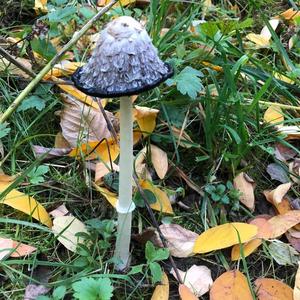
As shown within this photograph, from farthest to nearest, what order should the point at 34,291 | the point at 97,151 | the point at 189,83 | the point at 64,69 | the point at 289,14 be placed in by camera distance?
1. the point at 289,14
2. the point at 64,69
3. the point at 97,151
4. the point at 189,83
5. the point at 34,291

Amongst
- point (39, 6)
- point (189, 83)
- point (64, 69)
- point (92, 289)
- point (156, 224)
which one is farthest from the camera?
point (39, 6)

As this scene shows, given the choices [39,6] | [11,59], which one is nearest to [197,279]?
[11,59]

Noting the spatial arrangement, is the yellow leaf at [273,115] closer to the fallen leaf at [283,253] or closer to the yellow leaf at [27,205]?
the fallen leaf at [283,253]

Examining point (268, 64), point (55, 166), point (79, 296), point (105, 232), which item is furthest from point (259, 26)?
point (79, 296)

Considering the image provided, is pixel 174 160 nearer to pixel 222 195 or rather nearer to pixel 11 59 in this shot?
pixel 222 195

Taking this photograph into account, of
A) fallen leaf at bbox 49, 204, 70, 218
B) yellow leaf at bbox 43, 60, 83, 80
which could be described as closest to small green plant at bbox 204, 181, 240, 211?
fallen leaf at bbox 49, 204, 70, 218

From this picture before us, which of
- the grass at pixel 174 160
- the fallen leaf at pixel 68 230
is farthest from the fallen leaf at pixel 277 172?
the fallen leaf at pixel 68 230

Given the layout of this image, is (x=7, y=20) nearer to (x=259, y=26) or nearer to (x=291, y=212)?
(x=259, y=26)
